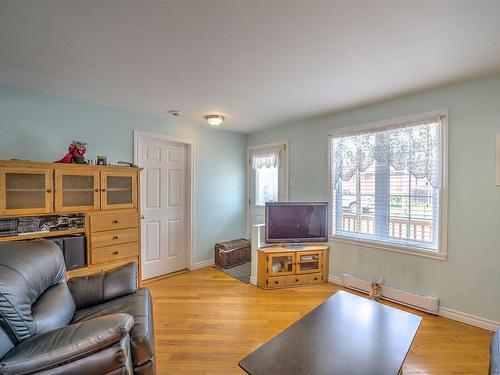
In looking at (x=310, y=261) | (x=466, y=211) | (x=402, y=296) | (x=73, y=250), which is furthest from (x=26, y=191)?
(x=466, y=211)

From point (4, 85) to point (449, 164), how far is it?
4349mm

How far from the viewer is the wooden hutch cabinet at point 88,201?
2100 mm

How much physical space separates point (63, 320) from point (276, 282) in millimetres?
2288

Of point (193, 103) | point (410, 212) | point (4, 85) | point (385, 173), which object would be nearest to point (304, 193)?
point (385, 173)

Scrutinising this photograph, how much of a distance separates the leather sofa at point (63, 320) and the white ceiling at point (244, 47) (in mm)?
1390

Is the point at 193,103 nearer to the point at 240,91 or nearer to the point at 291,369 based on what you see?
the point at 240,91

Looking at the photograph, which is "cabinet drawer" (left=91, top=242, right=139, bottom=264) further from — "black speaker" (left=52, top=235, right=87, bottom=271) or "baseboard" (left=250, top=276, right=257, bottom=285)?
"baseboard" (left=250, top=276, right=257, bottom=285)

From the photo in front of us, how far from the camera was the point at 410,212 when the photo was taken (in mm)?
2666

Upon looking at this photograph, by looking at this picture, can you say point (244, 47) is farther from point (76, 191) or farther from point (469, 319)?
point (469, 319)

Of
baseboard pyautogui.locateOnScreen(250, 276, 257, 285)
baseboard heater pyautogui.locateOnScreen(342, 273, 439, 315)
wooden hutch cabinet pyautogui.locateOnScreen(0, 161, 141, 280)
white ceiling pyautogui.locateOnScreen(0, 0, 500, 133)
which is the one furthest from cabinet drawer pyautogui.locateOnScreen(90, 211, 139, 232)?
baseboard heater pyautogui.locateOnScreen(342, 273, 439, 315)

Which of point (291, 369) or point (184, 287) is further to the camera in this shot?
point (184, 287)

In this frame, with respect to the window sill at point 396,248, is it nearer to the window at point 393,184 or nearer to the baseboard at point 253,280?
the window at point 393,184

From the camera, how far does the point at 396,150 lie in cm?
270

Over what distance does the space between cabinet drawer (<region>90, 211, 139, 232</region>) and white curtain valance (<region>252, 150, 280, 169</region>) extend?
7.23 feet
